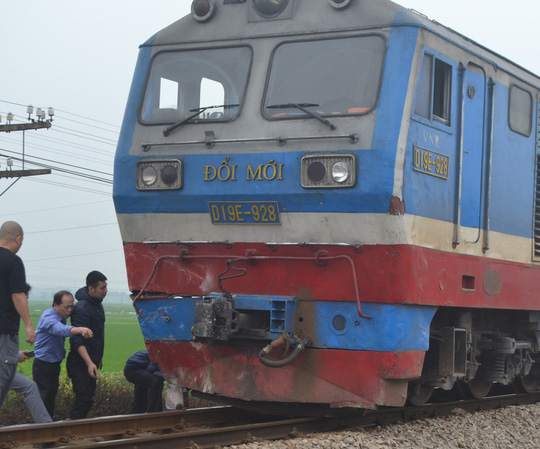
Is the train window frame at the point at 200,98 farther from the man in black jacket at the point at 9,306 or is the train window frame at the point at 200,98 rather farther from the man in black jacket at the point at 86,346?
the man in black jacket at the point at 9,306

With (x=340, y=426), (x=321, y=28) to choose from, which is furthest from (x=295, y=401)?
(x=321, y=28)

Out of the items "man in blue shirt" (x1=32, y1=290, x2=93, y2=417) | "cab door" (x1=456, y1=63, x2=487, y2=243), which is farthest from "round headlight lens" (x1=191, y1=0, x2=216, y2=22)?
"man in blue shirt" (x1=32, y1=290, x2=93, y2=417)

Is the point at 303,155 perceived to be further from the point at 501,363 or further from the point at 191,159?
the point at 501,363

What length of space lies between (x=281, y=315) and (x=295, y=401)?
2.44 ft

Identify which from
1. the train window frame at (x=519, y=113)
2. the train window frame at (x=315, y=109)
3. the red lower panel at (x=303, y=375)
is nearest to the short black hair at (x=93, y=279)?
the red lower panel at (x=303, y=375)

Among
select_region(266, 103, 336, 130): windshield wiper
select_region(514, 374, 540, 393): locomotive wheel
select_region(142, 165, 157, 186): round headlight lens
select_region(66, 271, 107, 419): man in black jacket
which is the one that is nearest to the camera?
select_region(266, 103, 336, 130): windshield wiper

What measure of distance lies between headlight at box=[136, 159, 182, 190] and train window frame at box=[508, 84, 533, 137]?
3413mm

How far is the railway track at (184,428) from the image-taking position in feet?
23.2

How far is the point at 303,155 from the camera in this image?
298 inches

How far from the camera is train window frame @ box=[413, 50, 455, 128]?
7.73 m

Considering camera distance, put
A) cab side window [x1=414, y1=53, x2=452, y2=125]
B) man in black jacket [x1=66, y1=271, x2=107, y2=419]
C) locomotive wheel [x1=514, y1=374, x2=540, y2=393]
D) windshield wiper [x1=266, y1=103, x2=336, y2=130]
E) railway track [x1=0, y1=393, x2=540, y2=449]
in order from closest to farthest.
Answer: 1. railway track [x1=0, y1=393, x2=540, y2=449]
2. windshield wiper [x1=266, y1=103, x2=336, y2=130]
3. cab side window [x1=414, y1=53, x2=452, y2=125]
4. man in black jacket [x1=66, y1=271, x2=107, y2=419]
5. locomotive wheel [x1=514, y1=374, x2=540, y2=393]

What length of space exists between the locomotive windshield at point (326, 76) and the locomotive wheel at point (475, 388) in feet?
12.7

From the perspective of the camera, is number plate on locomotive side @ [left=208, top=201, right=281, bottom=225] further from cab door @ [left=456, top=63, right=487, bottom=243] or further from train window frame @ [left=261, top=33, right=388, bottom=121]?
cab door @ [left=456, top=63, right=487, bottom=243]

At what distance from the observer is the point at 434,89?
8023 millimetres
